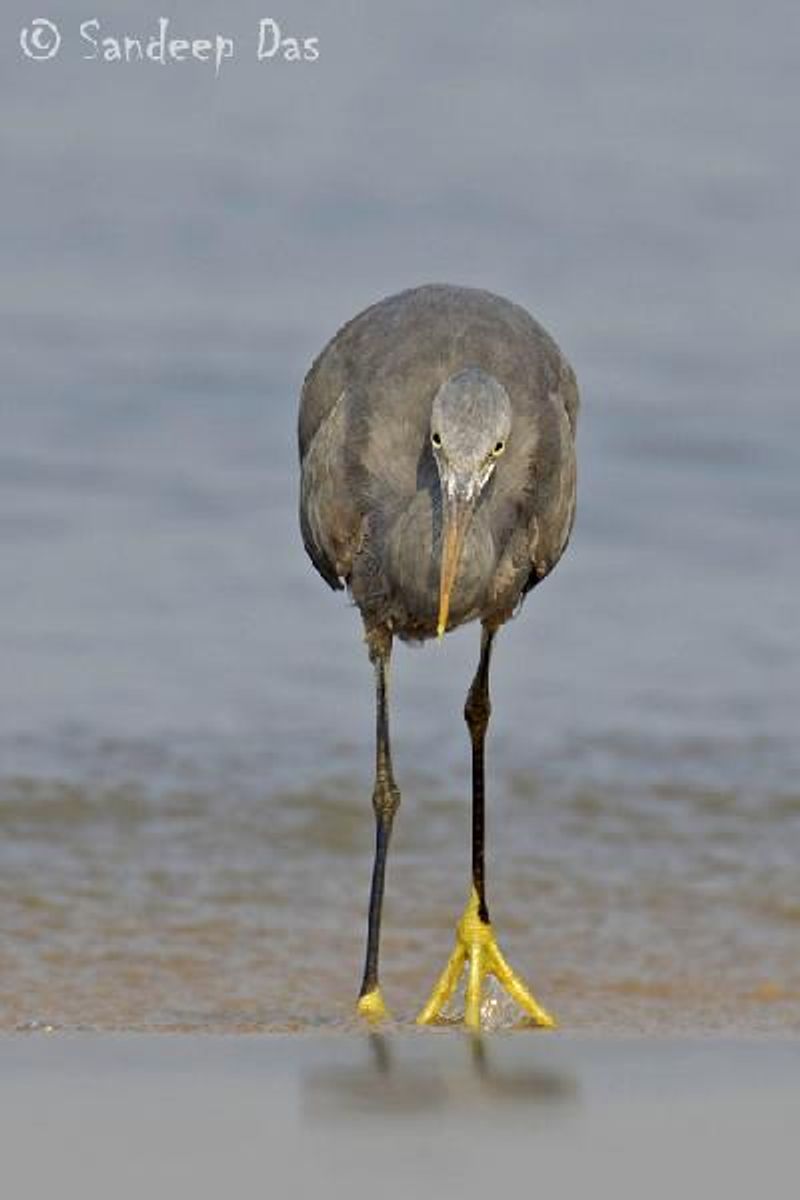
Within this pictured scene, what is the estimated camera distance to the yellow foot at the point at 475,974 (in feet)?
24.6

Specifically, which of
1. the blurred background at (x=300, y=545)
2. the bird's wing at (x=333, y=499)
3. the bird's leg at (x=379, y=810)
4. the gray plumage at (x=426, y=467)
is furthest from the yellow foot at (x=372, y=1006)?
the bird's wing at (x=333, y=499)

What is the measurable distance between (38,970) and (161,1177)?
4.50 metres

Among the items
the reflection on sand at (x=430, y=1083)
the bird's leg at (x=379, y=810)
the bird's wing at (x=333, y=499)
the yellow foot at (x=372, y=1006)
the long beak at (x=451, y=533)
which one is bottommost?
the yellow foot at (x=372, y=1006)

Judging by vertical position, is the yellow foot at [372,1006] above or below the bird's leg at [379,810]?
below

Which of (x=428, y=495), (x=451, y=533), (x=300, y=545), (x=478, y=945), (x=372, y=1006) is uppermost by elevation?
(x=300, y=545)

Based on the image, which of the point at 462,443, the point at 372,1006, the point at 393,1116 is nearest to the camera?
the point at 393,1116

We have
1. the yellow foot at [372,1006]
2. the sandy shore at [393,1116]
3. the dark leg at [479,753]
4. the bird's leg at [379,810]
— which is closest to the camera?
the sandy shore at [393,1116]

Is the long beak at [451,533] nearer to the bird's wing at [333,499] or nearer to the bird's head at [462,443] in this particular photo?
the bird's head at [462,443]

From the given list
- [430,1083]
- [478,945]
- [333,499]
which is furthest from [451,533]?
[430,1083]

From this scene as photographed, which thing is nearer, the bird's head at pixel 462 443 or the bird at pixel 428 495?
the bird's head at pixel 462 443

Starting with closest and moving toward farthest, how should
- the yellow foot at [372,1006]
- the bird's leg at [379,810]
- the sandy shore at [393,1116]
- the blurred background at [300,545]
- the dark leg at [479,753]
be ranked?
the sandy shore at [393,1116]
the yellow foot at [372,1006]
the bird's leg at [379,810]
the dark leg at [479,753]
the blurred background at [300,545]

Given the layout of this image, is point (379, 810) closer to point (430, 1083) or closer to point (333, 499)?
point (333, 499)

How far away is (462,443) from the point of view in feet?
22.3

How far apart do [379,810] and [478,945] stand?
0.43 meters
